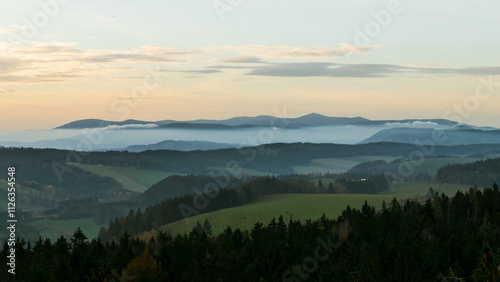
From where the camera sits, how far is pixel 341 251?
274ft

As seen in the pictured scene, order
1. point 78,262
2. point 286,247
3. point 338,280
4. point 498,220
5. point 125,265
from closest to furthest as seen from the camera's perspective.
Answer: point 338,280 → point 78,262 → point 125,265 → point 286,247 → point 498,220

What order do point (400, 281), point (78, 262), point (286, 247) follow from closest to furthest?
point (400, 281) < point (78, 262) < point (286, 247)

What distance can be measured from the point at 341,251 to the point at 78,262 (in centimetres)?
4256

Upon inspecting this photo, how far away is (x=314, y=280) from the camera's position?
82875 millimetres

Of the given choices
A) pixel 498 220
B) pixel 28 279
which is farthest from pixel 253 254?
pixel 498 220

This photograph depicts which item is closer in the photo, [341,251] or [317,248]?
[341,251]

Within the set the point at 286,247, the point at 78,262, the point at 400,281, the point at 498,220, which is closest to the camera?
the point at 400,281

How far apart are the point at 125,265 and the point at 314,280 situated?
38.0 meters

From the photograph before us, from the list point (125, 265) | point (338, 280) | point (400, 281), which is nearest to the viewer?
point (338, 280)

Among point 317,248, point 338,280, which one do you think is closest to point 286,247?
point 317,248

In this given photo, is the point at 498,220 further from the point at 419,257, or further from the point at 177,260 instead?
the point at 177,260

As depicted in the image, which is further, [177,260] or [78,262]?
[177,260]

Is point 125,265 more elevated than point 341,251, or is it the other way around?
point 341,251

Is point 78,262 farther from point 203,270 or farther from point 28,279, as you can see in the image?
point 203,270
